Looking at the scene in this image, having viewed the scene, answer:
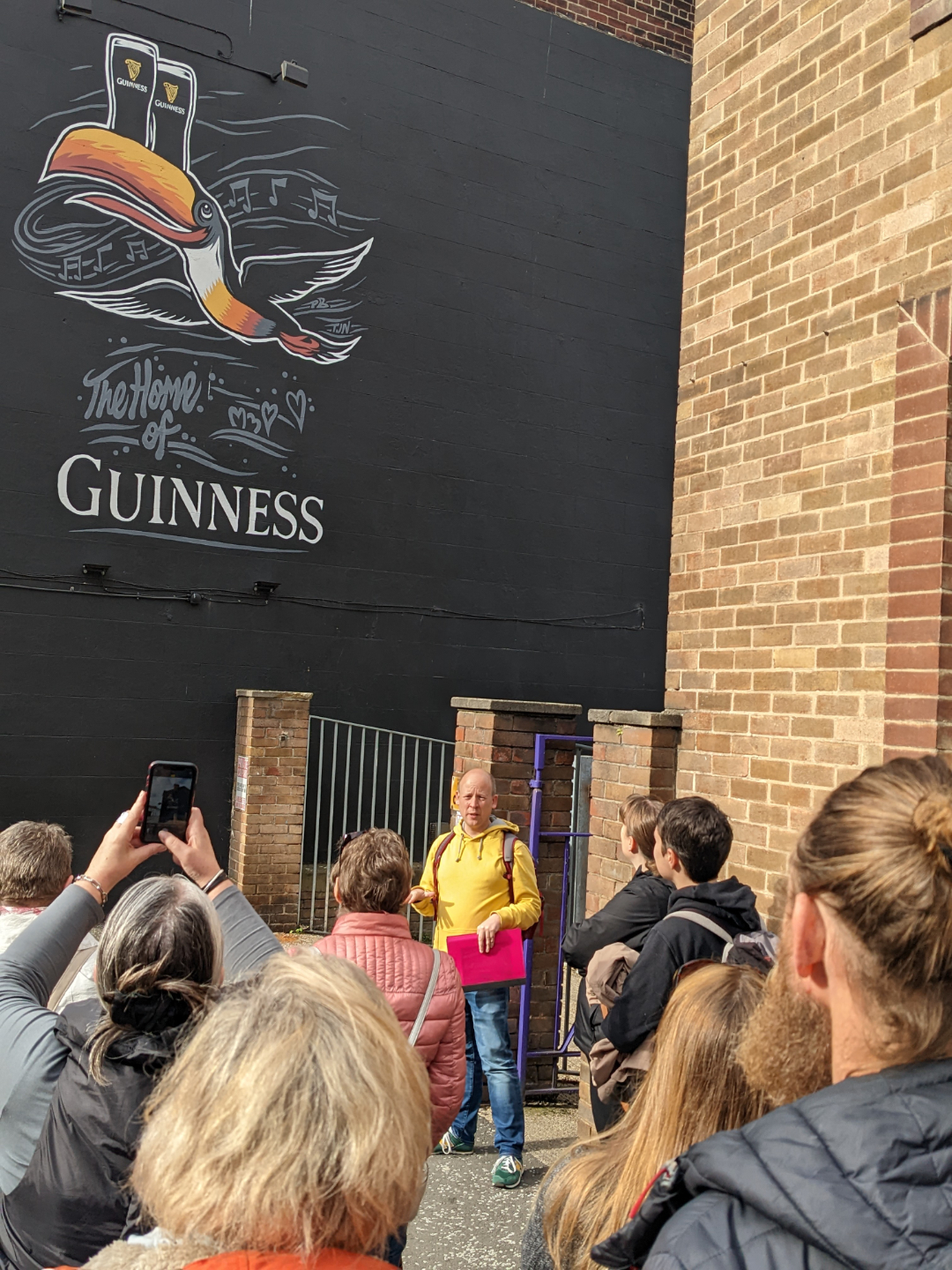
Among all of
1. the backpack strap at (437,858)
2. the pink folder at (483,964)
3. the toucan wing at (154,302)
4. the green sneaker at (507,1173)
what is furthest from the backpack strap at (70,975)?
the toucan wing at (154,302)

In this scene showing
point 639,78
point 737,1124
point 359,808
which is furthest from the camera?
point 639,78

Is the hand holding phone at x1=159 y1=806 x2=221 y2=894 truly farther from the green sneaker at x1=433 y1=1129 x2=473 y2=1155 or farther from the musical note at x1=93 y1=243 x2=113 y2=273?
the musical note at x1=93 y1=243 x2=113 y2=273

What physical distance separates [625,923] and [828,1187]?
2521 mm

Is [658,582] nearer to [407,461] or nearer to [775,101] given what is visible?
[407,461]

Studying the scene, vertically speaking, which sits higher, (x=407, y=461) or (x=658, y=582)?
(x=407, y=461)

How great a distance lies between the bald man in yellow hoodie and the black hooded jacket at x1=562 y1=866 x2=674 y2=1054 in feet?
3.77

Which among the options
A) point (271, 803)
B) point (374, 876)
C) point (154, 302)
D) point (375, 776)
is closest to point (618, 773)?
point (374, 876)

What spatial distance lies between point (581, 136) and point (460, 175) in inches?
62.2

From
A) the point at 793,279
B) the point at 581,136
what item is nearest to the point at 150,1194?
the point at 793,279

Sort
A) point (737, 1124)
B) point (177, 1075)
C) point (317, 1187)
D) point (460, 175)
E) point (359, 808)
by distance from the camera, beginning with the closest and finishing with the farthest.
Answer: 1. point (317, 1187)
2. point (177, 1075)
3. point (737, 1124)
4. point (359, 808)
5. point (460, 175)

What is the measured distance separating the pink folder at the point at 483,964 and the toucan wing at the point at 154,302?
646 centimetres

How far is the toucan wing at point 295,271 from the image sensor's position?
9.51 m

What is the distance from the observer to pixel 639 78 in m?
11.4

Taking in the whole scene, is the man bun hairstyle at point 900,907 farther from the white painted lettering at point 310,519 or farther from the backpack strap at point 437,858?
the white painted lettering at point 310,519
